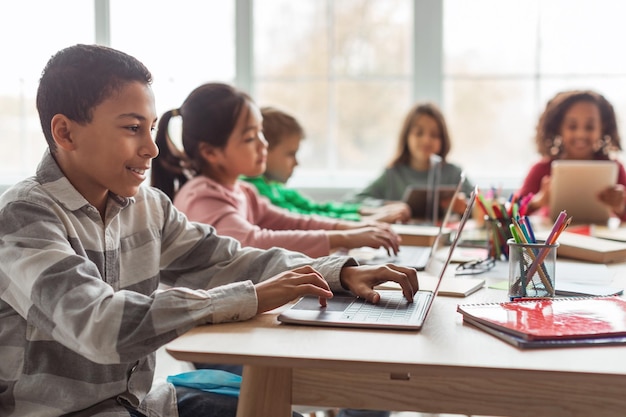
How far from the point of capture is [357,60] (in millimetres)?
3885

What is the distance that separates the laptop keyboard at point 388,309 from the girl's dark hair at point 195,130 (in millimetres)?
978

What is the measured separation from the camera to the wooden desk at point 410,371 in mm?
874

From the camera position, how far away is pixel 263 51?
3.91 m

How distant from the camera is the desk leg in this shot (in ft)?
3.25

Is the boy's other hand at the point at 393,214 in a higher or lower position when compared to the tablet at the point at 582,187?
lower

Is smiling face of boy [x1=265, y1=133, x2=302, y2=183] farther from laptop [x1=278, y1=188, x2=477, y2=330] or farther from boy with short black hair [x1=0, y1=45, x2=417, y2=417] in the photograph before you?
laptop [x1=278, y1=188, x2=477, y2=330]

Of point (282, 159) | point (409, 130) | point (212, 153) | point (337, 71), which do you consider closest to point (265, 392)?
point (212, 153)

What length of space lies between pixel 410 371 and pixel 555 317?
0.92ft

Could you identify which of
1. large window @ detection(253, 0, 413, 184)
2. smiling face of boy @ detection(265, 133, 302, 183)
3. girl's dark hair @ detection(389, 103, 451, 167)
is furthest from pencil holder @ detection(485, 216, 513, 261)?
large window @ detection(253, 0, 413, 184)

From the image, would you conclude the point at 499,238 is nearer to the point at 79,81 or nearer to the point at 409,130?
the point at 79,81

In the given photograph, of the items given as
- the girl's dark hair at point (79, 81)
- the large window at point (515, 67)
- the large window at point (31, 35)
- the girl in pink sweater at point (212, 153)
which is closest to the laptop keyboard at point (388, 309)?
the girl's dark hair at point (79, 81)

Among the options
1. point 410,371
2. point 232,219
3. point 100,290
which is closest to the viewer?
point 410,371

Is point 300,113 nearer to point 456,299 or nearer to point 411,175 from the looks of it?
point 411,175

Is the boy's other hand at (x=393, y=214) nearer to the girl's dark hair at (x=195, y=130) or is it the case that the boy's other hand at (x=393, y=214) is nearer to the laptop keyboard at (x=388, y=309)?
the girl's dark hair at (x=195, y=130)
